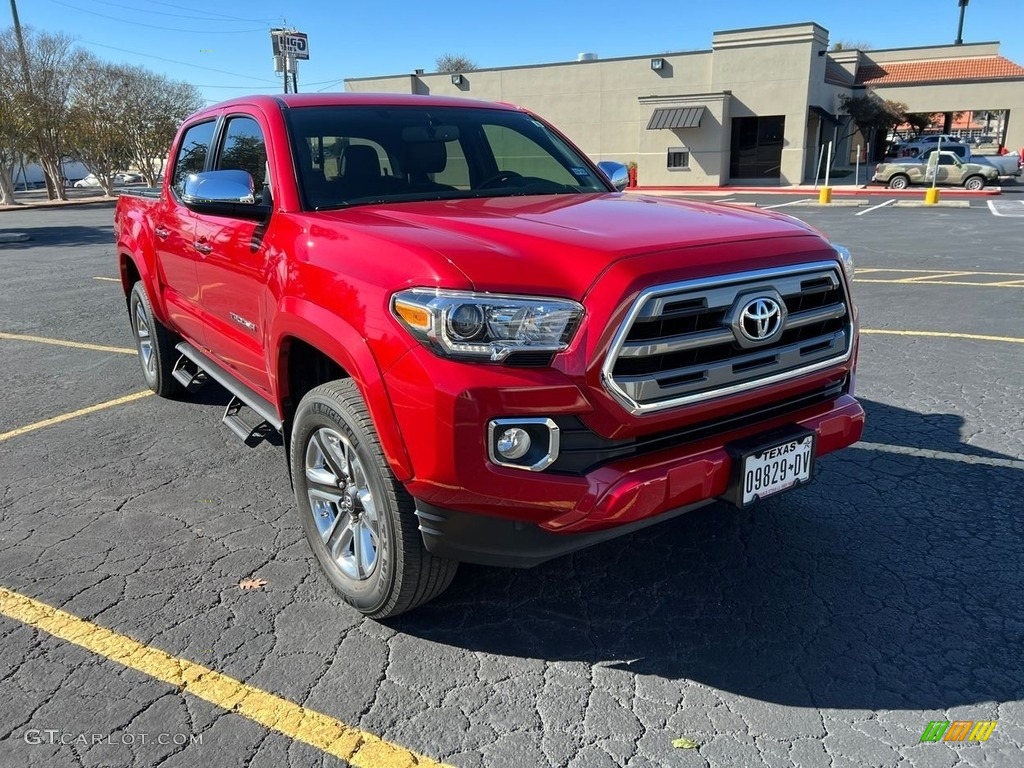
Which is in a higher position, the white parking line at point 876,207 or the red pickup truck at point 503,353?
the red pickup truck at point 503,353

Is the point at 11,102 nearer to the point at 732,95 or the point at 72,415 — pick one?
the point at 732,95

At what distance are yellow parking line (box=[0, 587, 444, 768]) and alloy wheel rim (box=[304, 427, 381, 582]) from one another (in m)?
0.57

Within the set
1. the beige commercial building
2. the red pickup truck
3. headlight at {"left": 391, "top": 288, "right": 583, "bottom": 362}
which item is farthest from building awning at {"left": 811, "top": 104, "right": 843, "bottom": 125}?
headlight at {"left": 391, "top": 288, "right": 583, "bottom": 362}

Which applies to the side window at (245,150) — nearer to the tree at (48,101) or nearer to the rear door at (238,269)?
the rear door at (238,269)

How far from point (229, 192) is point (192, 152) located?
5.96 ft

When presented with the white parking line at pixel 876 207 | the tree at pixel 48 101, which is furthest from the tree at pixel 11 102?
the white parking line at pixel 876 207

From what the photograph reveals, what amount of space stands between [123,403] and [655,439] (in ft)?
15.0

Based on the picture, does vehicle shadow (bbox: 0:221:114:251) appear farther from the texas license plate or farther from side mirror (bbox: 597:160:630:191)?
the texas license plate

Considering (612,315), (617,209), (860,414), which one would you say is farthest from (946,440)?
(612,315)

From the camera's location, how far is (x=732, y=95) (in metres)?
34.5

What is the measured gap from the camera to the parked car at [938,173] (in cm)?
2800

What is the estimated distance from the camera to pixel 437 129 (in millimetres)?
4043

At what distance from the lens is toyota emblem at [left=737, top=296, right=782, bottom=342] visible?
263cm

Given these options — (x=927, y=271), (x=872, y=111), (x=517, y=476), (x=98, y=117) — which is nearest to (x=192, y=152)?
Answer: (x=517, y=476)
